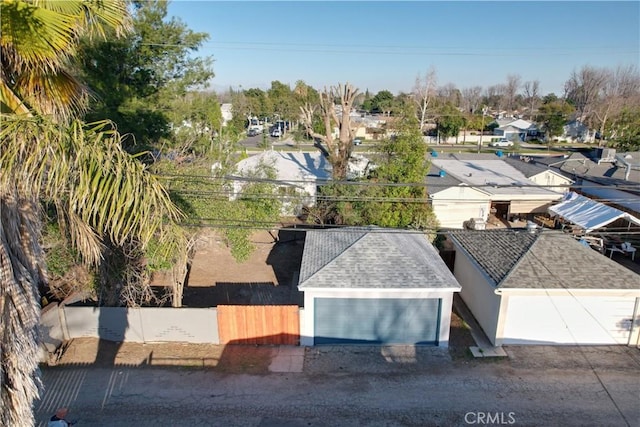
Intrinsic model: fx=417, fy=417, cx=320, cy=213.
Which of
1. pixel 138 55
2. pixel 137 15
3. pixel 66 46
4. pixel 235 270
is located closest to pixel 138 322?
pixel 235 270

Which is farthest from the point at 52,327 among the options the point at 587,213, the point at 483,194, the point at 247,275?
the point at 587,213

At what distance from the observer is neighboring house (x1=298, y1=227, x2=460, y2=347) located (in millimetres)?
11516

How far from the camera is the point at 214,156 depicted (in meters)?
18.2

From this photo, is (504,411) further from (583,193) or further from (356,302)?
(583,193)

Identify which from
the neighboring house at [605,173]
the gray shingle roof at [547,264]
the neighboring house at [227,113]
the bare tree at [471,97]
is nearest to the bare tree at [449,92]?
the bare tree at [471,97]

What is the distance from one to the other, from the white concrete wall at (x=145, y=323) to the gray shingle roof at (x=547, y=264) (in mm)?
8352

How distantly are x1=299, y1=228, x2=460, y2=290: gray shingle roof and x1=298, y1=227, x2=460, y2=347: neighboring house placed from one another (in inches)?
1.1

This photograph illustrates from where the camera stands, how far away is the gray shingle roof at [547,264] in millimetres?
11531

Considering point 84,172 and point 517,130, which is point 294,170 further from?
point 517,130

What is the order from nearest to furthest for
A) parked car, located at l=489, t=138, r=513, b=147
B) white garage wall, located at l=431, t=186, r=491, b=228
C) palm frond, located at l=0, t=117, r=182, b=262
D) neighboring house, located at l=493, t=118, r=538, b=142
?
palm frond, located at l=0, t=117, r=182, b=262, white garage wall, located at l=431, t=186, r=491, b=228, parked car, located at l=489, t=138, r=513, b=147, neighboring house, located at l=493, t=118, r=538, b=142

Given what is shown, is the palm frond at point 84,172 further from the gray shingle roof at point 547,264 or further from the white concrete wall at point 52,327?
the gray shingle roof at point 547,264

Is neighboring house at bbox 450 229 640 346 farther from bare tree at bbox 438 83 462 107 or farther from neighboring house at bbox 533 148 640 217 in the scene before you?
bare tree at bbox 438 83 462 107

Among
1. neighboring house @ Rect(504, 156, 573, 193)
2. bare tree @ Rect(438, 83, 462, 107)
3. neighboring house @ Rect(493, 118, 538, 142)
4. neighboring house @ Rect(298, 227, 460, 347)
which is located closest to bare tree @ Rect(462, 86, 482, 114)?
bare tree @ Rect(438, 83, 462, 107)

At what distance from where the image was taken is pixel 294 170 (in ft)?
82.4
